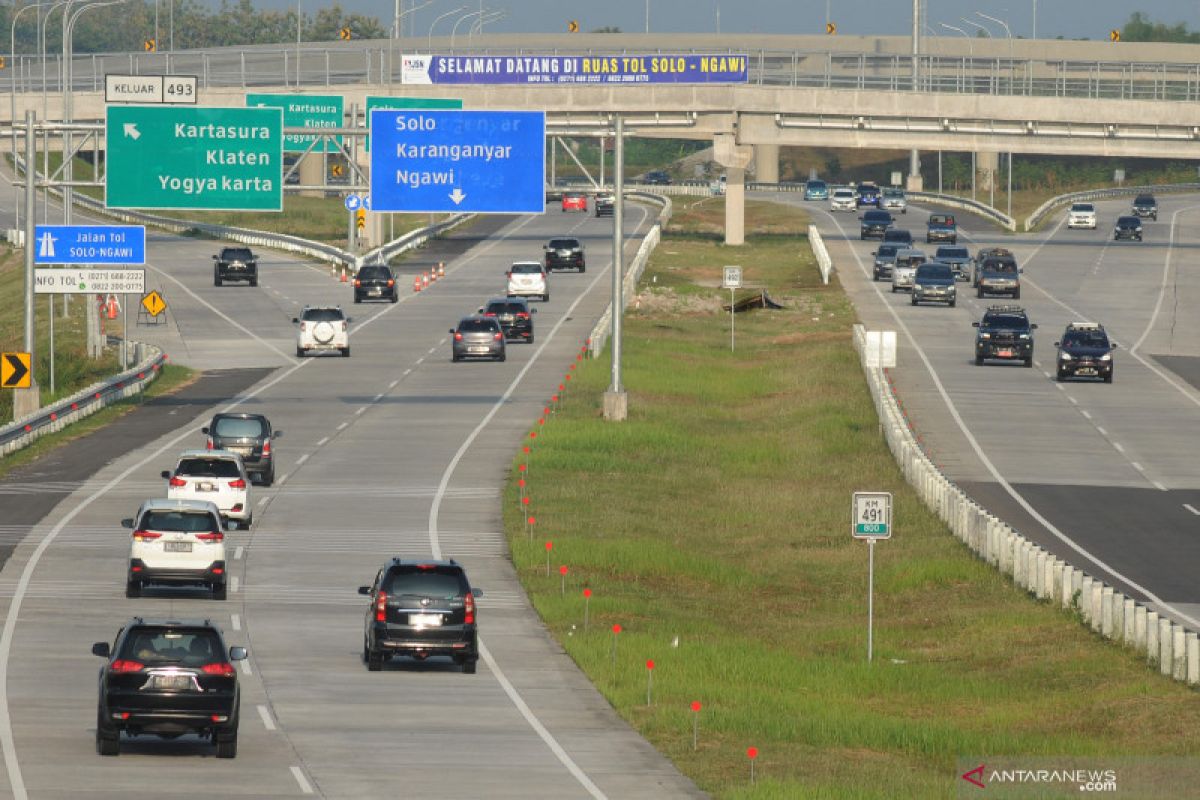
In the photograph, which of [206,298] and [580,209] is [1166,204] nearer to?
[580,209]

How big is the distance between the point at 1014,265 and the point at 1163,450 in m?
46.2

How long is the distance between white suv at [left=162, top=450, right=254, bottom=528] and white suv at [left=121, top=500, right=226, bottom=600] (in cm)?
721

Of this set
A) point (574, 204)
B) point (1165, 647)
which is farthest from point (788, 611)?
point (574, 204)

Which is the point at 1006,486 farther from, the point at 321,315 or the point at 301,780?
the point at 321,315

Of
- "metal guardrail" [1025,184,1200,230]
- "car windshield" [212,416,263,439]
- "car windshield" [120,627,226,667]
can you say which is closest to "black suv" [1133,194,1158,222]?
"metal guardrail" [1025,184,1200,230]

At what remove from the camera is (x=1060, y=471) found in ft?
186

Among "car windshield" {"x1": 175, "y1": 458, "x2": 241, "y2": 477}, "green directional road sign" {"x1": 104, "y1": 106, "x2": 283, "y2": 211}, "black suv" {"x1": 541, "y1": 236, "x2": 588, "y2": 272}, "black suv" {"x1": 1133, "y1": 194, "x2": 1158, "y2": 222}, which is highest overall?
"black suv" {"x1": 1133, "y1": 194, "x2": 1158, "y2": 222}

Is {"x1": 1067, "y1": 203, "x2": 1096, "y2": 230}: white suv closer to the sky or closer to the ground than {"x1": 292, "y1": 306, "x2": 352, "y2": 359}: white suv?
closer to the sky

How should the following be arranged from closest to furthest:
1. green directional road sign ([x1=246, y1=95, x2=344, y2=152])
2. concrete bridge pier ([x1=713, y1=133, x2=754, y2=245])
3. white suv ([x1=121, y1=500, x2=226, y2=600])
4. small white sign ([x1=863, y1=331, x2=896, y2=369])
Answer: white suv ([x1=121, y1=500, x2=226, y2=600])
small white sign ([x1=863, y1=331, x2=896, y2=369])
green directional road sign ([x1=246, y1=95, x2=344, y2=152])
concrete bridge pier ([x1=713, y1=133, x2=754, y2=245])

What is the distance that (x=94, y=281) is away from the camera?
7188 centimetres

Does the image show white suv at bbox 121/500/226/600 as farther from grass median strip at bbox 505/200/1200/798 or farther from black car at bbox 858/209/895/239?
black car at bbox 858/209/895/239

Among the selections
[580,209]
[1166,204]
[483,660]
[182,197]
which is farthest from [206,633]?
[1166,204]

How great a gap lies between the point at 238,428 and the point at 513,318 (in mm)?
35654

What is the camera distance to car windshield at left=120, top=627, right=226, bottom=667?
25016 mm
